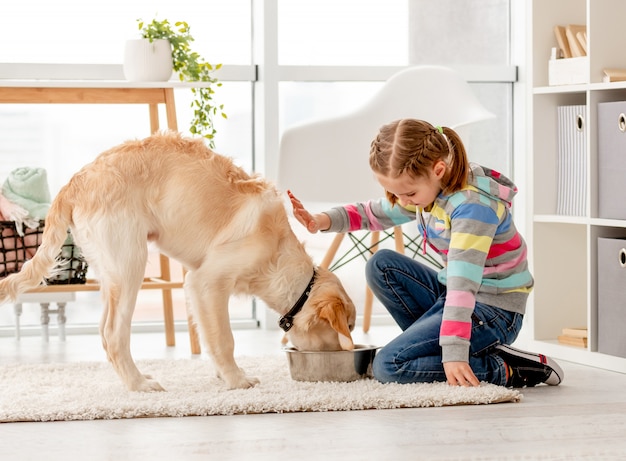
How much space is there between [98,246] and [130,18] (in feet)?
5.80

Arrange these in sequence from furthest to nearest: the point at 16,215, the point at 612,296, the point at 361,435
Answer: the point at 16,215 → the point at 612,296 → the point at 361,435

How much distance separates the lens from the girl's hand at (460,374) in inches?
94.9

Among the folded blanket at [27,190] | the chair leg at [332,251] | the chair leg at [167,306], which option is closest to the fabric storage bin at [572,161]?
the chair leg at [332,251]

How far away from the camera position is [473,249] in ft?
7.86

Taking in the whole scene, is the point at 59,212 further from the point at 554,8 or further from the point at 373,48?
the point at 373,48

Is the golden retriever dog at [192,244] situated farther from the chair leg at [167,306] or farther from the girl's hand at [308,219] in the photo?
the chair leg at [167,306]

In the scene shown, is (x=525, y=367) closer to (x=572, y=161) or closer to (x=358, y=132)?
(x=572, y=161)

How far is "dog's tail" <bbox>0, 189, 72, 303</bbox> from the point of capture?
2.41m

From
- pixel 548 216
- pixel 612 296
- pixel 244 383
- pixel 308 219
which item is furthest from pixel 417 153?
pixel 548 216

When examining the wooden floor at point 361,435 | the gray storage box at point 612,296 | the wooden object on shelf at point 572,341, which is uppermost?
the gray storage box at point 612,296

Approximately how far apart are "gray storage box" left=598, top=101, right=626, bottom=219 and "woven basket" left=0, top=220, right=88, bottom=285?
1.72m

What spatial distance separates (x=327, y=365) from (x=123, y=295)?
0.55 meters

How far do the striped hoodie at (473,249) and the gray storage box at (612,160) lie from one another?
1.65 feet

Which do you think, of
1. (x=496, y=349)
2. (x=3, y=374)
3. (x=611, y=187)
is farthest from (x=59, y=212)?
(x=611, y=187)
